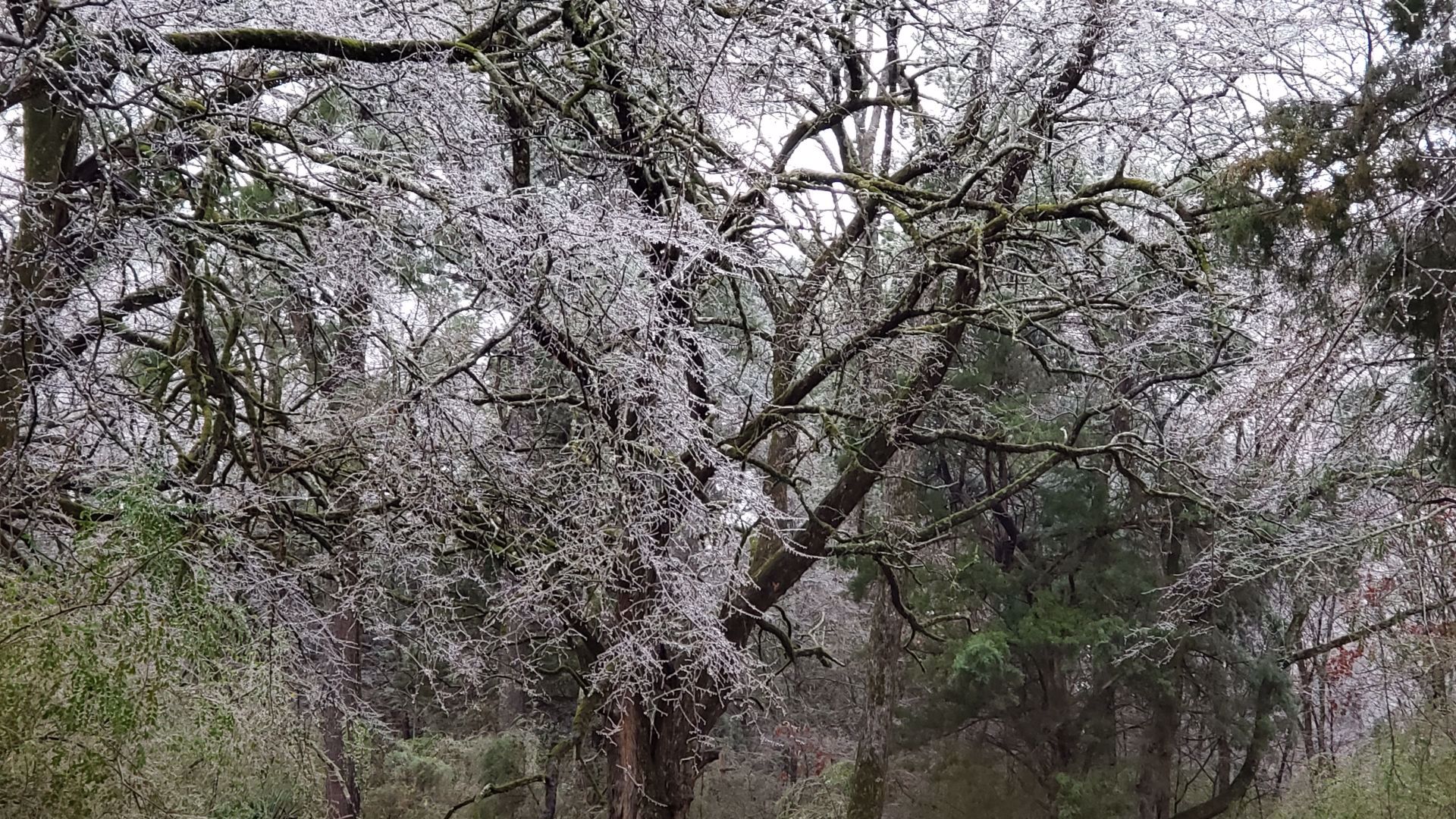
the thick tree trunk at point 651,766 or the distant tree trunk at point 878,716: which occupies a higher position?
the distant tree trunk at point 878,716

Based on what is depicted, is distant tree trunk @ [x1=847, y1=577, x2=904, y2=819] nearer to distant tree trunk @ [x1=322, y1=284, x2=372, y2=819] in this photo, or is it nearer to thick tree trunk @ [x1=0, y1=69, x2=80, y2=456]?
distant tree trunk @ [x1=322, y1=284, x2=372, y2=819]

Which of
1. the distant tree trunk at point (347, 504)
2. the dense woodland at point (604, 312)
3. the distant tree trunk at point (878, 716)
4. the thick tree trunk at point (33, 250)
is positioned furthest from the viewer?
the distant tree trunk at point (878, 716)

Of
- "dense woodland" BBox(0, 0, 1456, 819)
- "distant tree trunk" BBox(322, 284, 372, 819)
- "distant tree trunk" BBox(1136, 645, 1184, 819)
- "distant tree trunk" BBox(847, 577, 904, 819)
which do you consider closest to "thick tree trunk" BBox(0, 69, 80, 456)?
"dense woodland" BBox(0, 0, 1456, 819)

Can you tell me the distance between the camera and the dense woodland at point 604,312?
3.87 meters

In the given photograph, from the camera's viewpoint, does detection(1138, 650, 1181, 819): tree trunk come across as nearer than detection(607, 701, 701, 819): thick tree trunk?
No

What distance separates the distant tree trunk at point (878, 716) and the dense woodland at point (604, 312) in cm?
377

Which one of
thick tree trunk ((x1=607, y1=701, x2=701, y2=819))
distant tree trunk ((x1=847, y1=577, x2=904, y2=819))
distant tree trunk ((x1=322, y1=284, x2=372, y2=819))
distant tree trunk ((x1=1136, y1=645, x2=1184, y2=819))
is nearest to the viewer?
distant tree trunk ((x1=322, y1=284, x2=372, y2=819))

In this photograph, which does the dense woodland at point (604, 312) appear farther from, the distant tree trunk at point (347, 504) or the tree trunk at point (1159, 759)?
the tree trunk at point (1159, 759)

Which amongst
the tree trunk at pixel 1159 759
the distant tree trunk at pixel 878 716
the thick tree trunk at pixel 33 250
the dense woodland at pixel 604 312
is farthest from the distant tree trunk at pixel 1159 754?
the thick tree trunk at pixel 33 250

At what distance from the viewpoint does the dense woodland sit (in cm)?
387

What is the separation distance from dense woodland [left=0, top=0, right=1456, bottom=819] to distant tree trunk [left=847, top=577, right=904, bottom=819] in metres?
3.77

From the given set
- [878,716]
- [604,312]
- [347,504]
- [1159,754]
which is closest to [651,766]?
[347,504]

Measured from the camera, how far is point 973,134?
5.94m

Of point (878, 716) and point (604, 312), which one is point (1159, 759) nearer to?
point (878, 716)
